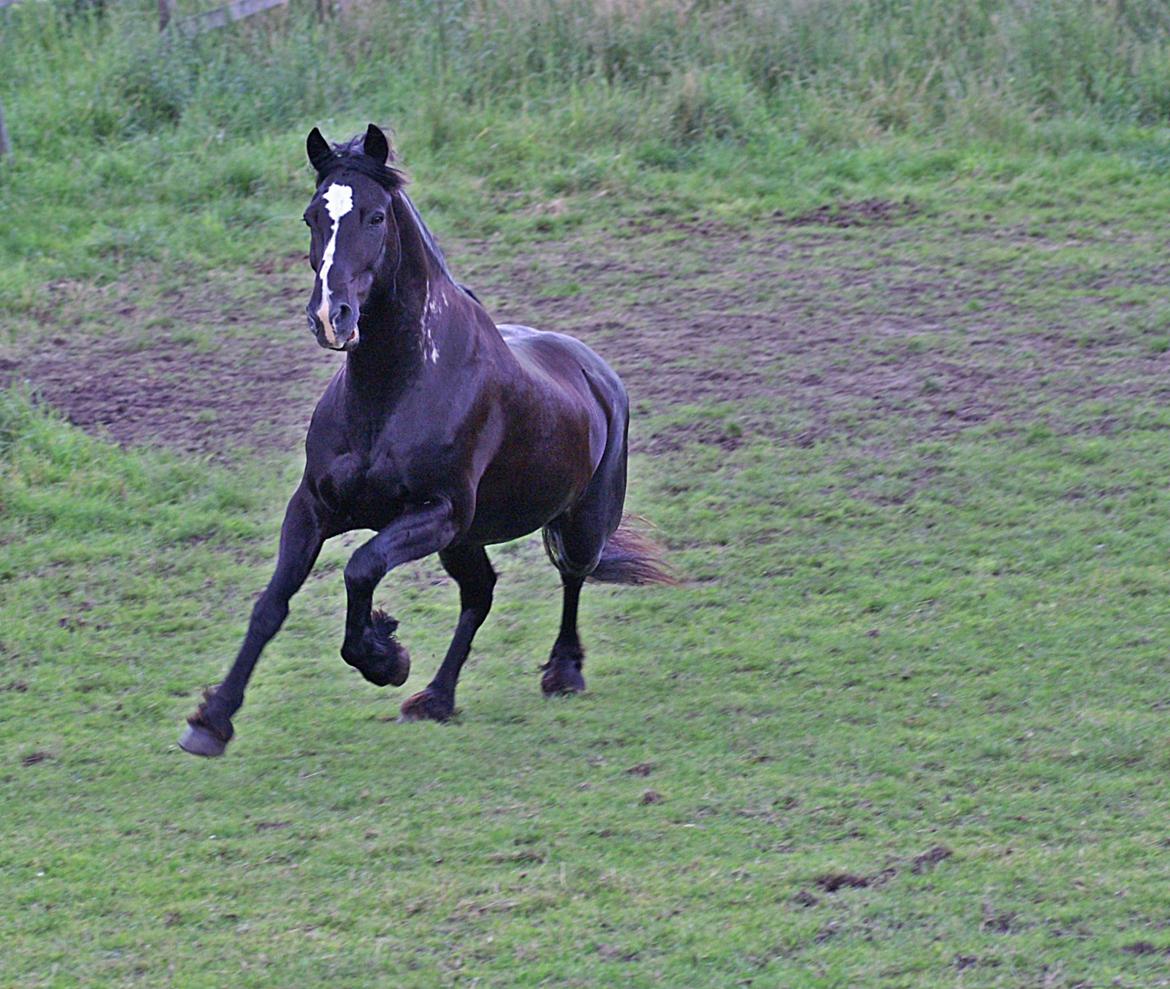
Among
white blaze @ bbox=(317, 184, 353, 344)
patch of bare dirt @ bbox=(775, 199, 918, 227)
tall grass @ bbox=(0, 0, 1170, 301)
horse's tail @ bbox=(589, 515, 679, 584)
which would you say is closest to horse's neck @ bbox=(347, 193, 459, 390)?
white blaze @ bbox=(317, 184, 353, 344)

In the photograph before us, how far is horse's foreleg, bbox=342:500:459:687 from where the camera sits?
5133 mm

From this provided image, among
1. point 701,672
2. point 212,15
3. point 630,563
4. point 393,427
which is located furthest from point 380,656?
point 212,15

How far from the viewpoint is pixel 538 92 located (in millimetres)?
12984

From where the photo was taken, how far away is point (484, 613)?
21.1 ft

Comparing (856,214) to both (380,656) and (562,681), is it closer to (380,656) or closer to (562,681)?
(562,681)

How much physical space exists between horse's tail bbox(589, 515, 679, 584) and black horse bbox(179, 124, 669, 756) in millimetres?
703

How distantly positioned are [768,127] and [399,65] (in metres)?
2.94

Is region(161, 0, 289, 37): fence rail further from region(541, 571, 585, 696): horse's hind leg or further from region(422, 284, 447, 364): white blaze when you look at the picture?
region(422, 284, 447, 364): white blaze

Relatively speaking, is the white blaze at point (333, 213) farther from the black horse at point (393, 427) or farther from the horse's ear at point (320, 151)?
the horse's ear at point (320, 151)

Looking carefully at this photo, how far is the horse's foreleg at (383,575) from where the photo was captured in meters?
5.13

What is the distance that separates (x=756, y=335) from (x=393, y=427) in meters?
5.00

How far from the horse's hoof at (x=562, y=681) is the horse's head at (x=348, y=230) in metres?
→ 1.89

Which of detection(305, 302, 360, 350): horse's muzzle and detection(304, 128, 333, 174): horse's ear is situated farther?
detection(304, 128, 333, 174): horse's ear

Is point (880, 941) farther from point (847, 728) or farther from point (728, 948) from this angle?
point (847, 728)
